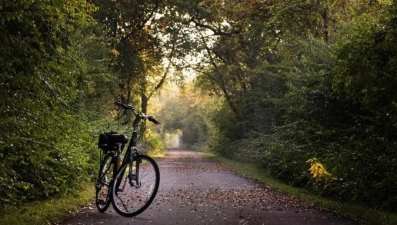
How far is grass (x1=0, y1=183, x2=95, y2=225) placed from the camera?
6.11 m

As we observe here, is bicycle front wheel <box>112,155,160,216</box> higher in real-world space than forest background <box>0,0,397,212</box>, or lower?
lower

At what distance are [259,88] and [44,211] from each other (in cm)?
2092

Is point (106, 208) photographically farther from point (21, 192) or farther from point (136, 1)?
point (136, 1)

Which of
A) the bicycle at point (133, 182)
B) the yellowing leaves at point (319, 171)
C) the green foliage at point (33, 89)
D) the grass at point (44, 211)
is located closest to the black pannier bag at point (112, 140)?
the bicycle at point (133, 182)

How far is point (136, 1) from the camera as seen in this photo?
25.2 m

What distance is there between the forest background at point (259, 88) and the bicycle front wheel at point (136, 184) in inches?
51.6

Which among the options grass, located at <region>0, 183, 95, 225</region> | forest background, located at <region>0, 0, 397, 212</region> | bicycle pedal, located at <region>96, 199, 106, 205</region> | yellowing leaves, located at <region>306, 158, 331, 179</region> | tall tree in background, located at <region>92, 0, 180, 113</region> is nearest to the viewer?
grass, located at <region>0, 183, 95, 225</region>

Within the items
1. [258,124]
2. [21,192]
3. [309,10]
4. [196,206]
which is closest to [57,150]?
[21,192]

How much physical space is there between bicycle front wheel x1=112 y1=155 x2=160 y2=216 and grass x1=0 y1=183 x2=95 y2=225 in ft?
3.06

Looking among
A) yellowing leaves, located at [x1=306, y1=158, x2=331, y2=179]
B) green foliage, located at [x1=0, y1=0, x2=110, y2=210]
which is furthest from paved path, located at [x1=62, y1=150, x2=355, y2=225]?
green foliage, located at [x1=0, y1=0, x2=110, y2=210]

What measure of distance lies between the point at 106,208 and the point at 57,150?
1455mm

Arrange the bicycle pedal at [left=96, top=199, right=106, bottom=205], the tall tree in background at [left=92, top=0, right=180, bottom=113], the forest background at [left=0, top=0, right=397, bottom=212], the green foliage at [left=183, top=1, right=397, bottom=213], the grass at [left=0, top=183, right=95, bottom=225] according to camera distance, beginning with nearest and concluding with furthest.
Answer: the grass at [left=0, top=183, right=95, bottom=225] → the forest background at [left=0, top=0, right=397, bottom=212] → the bicycle pedal at [left=96, top=199, right=106, bottom=205] → the green foliage at [left=183, top=1, right=397, bottom=213] → the tall tree in background at [left=92, top=0, right=180, bottom=113]

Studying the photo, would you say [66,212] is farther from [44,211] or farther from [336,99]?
[336,99]

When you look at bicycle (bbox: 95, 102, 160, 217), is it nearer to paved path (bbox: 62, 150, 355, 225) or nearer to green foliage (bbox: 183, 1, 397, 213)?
paved path (bbox: 62, 150, 355, 225)
